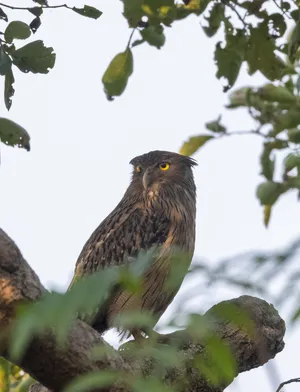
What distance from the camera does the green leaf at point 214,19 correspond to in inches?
137

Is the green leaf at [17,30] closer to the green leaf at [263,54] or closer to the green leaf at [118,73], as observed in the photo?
the green leaf at [118,73]

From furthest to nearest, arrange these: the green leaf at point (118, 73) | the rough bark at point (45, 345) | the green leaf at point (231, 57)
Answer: the green leaf at point (231, 57)
the green leaf at point (118, 73)
the rough bark at point (45, 345)

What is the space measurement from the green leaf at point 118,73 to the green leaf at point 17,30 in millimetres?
322

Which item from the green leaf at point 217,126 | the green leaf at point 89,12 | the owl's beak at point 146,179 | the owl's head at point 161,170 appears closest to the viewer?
the green leaf at point 217,126

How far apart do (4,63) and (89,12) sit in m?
0.44

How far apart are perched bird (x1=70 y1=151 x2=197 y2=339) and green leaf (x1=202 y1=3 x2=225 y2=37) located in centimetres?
217

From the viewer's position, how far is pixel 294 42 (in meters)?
3.17

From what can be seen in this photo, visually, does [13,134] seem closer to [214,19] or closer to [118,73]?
[118,73]

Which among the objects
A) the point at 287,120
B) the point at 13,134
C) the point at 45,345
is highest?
the point at 287,120

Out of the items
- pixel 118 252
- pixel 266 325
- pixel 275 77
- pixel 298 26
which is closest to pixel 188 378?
pixel 266 325

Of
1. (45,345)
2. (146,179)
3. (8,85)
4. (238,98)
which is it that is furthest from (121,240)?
(238,98)

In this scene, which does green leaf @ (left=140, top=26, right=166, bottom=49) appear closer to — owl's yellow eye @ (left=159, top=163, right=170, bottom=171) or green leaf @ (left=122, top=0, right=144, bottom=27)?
green leaf @ (left=122, top=0, right=144, bottom=27)

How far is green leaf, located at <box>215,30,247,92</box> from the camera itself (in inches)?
134

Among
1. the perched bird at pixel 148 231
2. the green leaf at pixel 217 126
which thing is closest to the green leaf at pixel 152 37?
the green leaf at pixel 217 126
